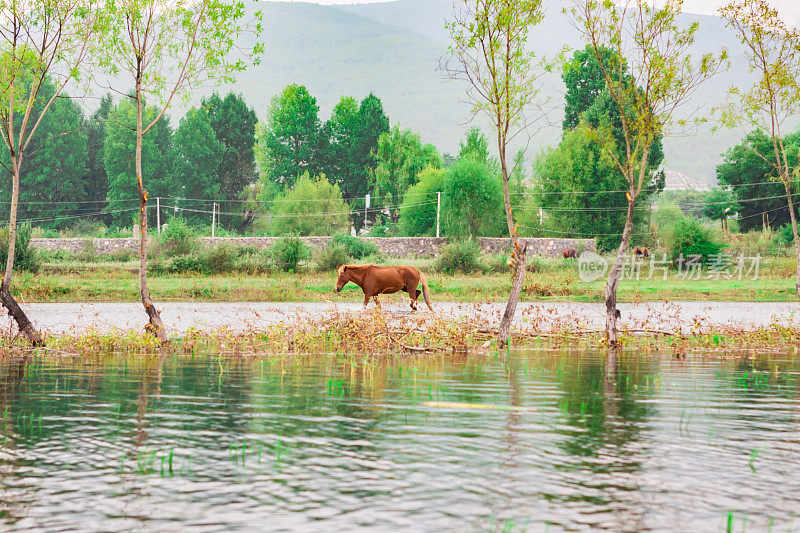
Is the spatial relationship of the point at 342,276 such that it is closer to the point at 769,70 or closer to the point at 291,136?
the point at 769,70

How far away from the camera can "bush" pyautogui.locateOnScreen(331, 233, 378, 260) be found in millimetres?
58719

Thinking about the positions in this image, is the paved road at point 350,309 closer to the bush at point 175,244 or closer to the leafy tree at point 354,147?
the bush at point 175,244

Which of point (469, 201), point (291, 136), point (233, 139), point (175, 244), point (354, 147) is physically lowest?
point (175, 244)

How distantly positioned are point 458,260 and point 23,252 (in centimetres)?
2342

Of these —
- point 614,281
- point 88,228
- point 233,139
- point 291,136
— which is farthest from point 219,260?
point 291,136

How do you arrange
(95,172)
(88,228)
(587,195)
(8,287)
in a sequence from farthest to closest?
(95,172)
(88,228)
(587,195)
(8,287)

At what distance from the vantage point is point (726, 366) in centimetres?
1873

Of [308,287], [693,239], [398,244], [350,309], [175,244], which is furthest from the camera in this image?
[398,244]

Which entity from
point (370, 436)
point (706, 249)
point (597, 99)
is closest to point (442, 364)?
point (370, 436)

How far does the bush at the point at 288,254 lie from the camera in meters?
49.2

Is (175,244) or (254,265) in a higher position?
(175,244)

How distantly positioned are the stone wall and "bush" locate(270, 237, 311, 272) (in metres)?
13.6

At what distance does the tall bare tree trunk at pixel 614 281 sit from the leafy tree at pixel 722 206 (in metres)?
67.2

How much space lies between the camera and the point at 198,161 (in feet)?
320
